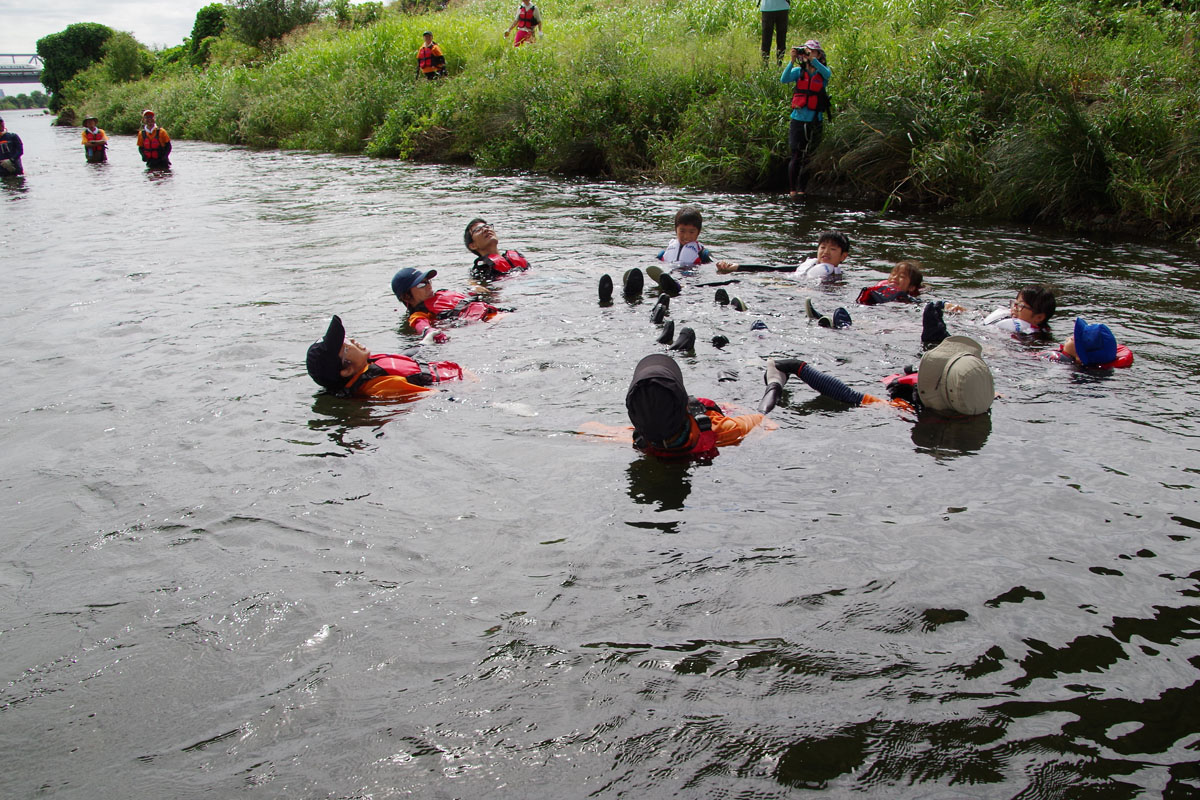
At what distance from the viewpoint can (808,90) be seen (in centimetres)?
1348

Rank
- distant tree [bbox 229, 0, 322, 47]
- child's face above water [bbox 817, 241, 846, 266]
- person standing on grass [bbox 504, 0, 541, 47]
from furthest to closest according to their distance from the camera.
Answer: distant tree [bbox 229, 0, 322, 47]
person standing on grass [bbox 504, 0, 541, 47]
child's face above water [bbox 817, 241, 846, 266]

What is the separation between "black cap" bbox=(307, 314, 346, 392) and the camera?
232 inches

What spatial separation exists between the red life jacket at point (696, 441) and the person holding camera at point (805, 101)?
999 cm

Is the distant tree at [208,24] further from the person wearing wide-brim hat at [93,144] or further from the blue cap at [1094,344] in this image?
the blue cap at [1094,344]

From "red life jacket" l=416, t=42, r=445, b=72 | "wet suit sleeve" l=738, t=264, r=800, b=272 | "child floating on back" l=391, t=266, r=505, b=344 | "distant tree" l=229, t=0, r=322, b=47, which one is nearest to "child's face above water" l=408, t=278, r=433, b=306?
"child floating on back" l=391, t=266, r=505, b=344

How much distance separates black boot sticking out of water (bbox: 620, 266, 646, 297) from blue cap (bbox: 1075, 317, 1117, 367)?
3.71 meters

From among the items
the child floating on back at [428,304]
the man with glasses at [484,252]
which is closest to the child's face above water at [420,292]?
the child floating on back at [428,304]

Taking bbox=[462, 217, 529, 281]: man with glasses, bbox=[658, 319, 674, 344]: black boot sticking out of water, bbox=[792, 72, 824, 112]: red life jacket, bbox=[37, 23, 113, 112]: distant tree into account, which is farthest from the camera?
bbox=[37, 23, 113, 112]: distant tree

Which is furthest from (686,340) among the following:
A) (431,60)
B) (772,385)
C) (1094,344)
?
(431,60)

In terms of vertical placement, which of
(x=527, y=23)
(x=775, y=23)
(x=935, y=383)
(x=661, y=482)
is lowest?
(x=661, y=482)

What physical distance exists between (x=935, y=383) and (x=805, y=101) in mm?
9513

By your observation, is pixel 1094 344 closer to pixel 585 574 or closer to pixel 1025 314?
pixel 1025 314

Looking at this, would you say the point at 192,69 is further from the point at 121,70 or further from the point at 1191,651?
the point at 1191,651

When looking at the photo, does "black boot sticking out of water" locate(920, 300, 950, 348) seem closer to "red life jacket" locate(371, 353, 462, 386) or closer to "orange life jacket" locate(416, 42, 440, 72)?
Answer: "red life jacket" locate(371, 353, 462, 386)
